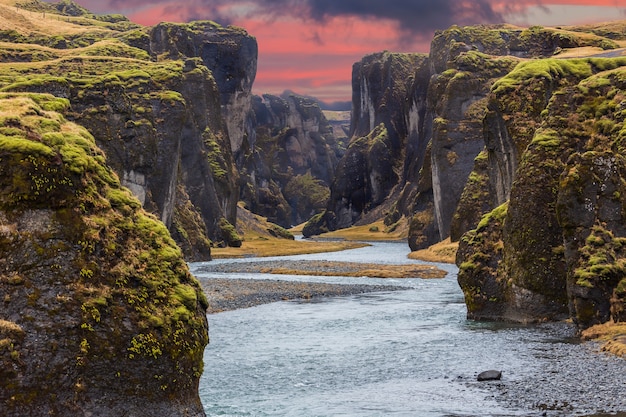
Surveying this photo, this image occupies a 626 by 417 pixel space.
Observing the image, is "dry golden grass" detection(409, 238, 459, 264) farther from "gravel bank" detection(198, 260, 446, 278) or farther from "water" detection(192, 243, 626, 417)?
"water" detection(192, 243, 626, 417)

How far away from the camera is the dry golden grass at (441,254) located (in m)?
122

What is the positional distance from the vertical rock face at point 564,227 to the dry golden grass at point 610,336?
0.63m

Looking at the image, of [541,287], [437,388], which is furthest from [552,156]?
[437,388]

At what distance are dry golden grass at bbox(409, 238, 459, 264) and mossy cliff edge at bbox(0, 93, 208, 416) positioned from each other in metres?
98.6

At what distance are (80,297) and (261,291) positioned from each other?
53.1 metres

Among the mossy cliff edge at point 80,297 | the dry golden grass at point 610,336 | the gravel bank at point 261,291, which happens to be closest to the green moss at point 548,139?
the dry golden grass at point 610,336

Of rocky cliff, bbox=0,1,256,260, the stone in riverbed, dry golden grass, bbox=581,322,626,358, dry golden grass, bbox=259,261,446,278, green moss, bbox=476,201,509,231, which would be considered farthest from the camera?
rocky cliff, bbox=0,1,256,260

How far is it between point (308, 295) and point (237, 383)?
127 feet

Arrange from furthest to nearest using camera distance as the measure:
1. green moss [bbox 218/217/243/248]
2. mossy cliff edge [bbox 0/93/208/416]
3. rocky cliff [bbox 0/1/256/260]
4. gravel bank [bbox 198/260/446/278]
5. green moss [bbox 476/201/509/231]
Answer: green moss [bbox 218/217/243/248]
rocky cliff [bbox 0/1/256/260]
gravel bank [bbox 198/260/446/278]
green moss [bbox 476/201/509/231]
mossy cliff edge [bbox 0/93/208/416]

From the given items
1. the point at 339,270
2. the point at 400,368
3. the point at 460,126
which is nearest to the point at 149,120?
the point at 339,270

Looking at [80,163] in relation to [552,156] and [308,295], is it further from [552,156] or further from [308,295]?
[308,295]

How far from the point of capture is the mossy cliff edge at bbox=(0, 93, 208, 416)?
2191cm

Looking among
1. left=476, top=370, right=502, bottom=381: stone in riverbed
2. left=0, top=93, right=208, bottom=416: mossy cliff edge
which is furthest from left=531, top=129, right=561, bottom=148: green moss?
left=0, top=93, right=208, bottom=416: mossy cliff edge

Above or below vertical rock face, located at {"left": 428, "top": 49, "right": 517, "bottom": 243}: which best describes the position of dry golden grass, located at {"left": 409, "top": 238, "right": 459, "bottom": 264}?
below
